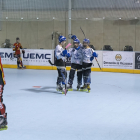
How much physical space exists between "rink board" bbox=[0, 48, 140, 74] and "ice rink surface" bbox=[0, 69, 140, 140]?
342cm

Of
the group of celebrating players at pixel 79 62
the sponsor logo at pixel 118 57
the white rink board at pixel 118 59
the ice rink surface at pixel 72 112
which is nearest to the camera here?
the ice rink surface at pixel 72 112

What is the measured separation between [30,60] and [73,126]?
35.1ft

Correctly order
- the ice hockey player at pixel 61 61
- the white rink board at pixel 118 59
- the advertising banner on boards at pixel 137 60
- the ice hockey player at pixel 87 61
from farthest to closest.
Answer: the white rink board at pixel 118 59 → the advertising banner on boards at pixel 137 60 → the ice hockey player at pixel 87 61 → the ice hockey player at pixel 61 61

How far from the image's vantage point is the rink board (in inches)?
574

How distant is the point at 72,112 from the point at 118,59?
27.1 ft

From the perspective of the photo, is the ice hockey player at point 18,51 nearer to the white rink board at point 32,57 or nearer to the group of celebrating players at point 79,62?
the white rink board at point 32,57

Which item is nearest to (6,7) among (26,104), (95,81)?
(95,81)

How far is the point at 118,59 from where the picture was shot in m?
14.8

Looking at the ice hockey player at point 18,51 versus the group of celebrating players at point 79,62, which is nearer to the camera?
the group of celebrating players at point 79,62

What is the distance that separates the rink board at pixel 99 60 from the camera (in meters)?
14.6

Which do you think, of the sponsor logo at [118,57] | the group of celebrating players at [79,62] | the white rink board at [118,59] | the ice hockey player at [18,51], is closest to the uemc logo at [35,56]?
the ice hockey player at [18,51]

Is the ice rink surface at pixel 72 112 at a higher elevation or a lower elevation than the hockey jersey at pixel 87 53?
lower

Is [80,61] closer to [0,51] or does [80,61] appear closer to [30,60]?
[30,60]

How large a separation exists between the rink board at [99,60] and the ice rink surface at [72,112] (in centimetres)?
342
